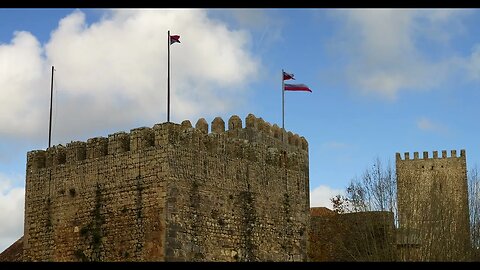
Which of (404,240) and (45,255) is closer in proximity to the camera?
(45,255)

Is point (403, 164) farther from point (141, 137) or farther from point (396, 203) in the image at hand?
point (141, 137)

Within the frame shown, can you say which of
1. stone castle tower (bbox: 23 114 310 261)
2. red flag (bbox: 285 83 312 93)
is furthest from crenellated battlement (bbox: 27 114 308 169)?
red flag (bbox: 285 83 312 93)

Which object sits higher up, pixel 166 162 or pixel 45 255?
pixel 166 162

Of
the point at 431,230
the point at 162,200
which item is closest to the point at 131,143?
the point at 162,200

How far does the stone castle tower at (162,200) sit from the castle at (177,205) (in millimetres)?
32

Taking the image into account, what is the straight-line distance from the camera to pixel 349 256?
112ft

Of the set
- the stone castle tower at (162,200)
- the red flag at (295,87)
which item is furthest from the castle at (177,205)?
the red flag at (295,87)

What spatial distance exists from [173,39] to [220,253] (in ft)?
23.9

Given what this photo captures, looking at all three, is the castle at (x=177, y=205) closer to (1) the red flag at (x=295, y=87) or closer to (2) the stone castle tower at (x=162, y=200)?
(2) the stone castle tower at (x=162, y=200)

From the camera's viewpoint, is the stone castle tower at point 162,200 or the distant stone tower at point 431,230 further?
the distant stone tower at point 431,230

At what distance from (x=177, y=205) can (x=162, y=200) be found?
1.58ft

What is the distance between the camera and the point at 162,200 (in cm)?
2453

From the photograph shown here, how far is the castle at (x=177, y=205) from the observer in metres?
24.9
